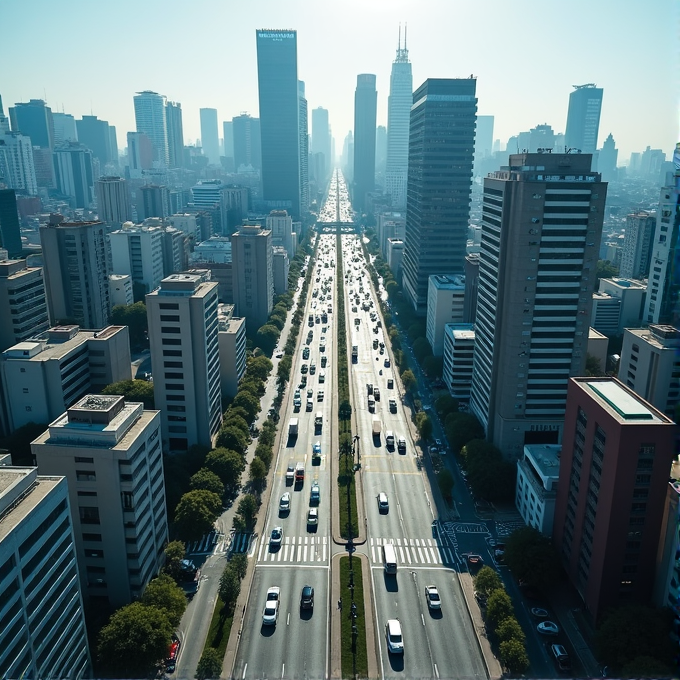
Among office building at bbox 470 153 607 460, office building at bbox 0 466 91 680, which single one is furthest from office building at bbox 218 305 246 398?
office building at bbox 0 466 91 680

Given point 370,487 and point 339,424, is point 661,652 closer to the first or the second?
point 370,487

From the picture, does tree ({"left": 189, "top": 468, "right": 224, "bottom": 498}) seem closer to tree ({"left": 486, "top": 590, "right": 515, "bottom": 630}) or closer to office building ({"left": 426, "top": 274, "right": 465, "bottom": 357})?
tree ({"left": 486, "top": 590, "right": 515, "bottom": 630})

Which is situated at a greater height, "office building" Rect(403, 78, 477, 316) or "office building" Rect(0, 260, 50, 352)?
"office building" Rect(403, 78, 477, 316)

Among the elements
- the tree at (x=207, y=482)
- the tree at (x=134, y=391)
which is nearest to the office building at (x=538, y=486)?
the tree at (x=207, y=482)

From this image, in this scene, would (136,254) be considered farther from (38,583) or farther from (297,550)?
(38,583)

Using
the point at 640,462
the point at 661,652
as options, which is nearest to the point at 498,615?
the point at 661,652
